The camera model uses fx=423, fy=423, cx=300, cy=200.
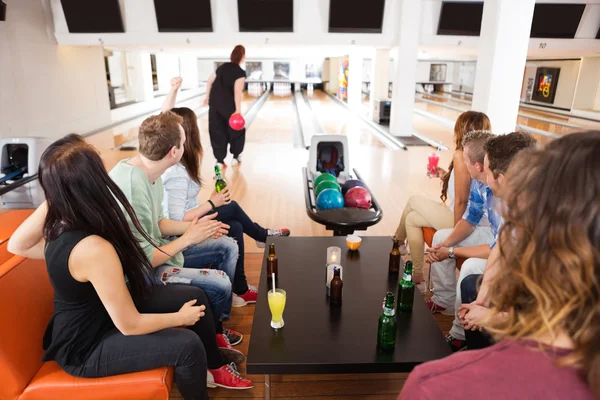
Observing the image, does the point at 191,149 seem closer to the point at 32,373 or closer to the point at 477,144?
the point at 32,373

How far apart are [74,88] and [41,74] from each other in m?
1.05

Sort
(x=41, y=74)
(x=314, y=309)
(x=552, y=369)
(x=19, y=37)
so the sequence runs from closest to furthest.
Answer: (x=552, y=369) < (x=314, y=309) < (x=19, y=37) < (x=41, y=74)

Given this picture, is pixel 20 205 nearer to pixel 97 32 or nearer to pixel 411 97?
pixel 97 32

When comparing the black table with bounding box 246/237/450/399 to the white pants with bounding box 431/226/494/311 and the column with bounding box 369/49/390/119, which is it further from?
the column with bounding box 369/49/390/119

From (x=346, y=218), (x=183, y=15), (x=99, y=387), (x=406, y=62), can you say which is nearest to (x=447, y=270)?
(x=346, y=218)

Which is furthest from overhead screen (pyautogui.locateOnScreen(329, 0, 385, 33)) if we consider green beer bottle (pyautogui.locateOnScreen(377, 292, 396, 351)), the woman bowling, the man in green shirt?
green beer bottle (pyautogui.locateOnScreen(377, 292, 396, 351))

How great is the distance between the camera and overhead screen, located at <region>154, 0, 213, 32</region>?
19.7 ft

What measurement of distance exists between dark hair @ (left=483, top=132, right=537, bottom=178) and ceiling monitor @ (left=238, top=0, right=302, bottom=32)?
17.3 ft

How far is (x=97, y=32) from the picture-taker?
20.2ft

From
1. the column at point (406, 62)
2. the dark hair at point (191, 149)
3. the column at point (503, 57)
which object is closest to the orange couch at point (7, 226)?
the dark hair at point (191, 149)

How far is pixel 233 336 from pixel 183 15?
5.48 meters

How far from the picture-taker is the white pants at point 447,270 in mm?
2031

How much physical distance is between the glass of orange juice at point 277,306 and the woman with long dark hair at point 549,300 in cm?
80

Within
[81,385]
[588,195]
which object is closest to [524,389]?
[588,195]
